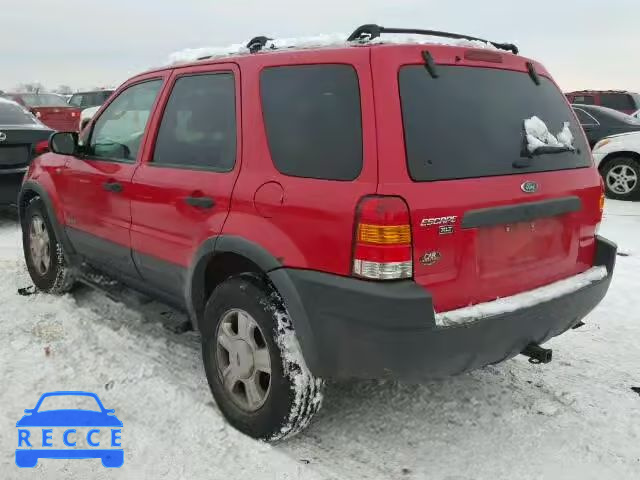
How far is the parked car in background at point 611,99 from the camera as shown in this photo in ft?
50.8

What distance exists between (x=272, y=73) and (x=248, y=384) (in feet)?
4.82

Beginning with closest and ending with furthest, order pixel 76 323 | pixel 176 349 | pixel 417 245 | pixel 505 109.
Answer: pixel 417 245, pixel 505 109, pixel 176 349, pixel 76 323

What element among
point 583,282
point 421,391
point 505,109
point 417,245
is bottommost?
point 421,391

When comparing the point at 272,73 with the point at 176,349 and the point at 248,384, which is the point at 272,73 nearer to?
the point at 248,384

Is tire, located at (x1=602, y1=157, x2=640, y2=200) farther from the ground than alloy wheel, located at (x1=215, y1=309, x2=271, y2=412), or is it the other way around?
tire, located at (x1=602, y1=157, x2=640, y2=200)

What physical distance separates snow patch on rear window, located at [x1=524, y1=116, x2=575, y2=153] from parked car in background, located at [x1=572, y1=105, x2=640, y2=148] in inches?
351

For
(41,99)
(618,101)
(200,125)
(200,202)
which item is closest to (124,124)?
(200,125)

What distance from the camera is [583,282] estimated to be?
2.90 meters

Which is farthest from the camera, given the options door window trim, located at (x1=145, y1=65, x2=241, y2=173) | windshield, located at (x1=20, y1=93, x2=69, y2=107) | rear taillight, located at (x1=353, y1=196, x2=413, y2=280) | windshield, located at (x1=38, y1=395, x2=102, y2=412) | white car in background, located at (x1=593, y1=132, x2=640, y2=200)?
windshield, located at (x1=20, y1=93, x2=69, y2=107)

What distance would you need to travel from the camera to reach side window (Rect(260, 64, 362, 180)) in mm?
2395

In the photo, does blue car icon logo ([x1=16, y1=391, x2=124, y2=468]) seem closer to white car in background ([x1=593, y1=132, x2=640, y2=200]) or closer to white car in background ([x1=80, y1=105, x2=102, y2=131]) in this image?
white car in background ([x1=80, y1=105, x2=102, y2=131])

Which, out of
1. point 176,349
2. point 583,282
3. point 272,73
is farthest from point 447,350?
point 176,349

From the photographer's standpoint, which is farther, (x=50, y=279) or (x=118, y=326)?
(x=50, y=279)

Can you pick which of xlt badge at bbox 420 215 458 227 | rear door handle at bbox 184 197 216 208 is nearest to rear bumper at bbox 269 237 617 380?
xlt badge at bbox 420 215 458 227
